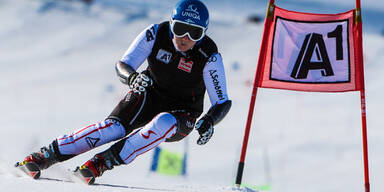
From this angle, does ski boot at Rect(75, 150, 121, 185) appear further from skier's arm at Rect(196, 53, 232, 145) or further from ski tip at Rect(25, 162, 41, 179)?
skier's arm at Rect(196, 53, 232, 145)

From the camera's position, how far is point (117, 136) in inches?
192

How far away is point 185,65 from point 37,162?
5.51ft

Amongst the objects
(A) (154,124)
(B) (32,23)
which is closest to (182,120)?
(A) (154,124)

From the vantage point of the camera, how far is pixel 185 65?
203 inches

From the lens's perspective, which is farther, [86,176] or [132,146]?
[132,146]

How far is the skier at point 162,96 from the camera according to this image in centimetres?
461

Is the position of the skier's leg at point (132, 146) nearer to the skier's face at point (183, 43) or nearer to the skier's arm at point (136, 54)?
the skier's arm at point (136, 54)

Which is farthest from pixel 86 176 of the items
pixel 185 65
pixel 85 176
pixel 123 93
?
pixel 123 93

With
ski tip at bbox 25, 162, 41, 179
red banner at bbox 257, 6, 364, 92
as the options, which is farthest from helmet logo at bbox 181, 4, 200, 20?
ski tip at bbox 25, 162, 41, 179

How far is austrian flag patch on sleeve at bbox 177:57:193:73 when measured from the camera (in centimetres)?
515

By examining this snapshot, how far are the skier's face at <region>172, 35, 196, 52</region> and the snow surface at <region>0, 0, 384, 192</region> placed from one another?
1378 mm

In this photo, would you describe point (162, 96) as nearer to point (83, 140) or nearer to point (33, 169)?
point (83, 140)

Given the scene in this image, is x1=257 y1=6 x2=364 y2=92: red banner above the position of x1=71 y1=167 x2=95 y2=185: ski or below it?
above

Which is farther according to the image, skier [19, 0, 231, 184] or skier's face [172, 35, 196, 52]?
skier's face [172, 35, 196, 52]
